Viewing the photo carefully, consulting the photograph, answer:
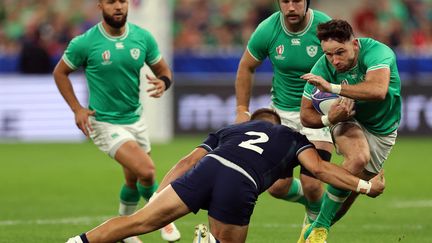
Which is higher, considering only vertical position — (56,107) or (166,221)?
(166,221)

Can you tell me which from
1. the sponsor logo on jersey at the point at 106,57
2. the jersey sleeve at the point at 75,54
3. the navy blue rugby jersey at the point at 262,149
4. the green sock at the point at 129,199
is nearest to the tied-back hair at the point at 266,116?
the navy blue rugby jersey at the point at 262,149

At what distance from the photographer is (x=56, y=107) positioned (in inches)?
887

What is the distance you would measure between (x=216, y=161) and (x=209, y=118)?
547 inches

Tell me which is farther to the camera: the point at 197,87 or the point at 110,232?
the point at 197,87

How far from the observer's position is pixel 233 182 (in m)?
8.72

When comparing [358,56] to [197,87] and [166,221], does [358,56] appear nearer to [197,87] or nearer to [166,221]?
[166,221]

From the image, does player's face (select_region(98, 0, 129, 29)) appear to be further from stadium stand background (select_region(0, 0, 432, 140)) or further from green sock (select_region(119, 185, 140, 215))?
stadium stand background (select_region(0, 0, 432, 140))

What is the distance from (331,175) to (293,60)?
2.14m

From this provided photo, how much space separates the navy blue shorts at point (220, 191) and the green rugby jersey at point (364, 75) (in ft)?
4.55

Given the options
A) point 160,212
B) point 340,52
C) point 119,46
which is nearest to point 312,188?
point 340,52

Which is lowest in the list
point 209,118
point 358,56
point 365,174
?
point 209,118

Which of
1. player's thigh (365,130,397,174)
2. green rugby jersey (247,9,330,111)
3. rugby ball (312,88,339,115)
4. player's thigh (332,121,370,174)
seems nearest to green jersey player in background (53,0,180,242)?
green rugby jersey (247,9,330,111)

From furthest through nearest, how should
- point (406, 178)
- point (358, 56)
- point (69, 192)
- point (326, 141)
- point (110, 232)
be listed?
point (406, 178) < point (69, 192) < point (326, 141) < point (358, 56) < point (110, 232)

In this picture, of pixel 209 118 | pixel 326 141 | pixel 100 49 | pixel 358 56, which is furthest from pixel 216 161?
Result: pixel 209 118
